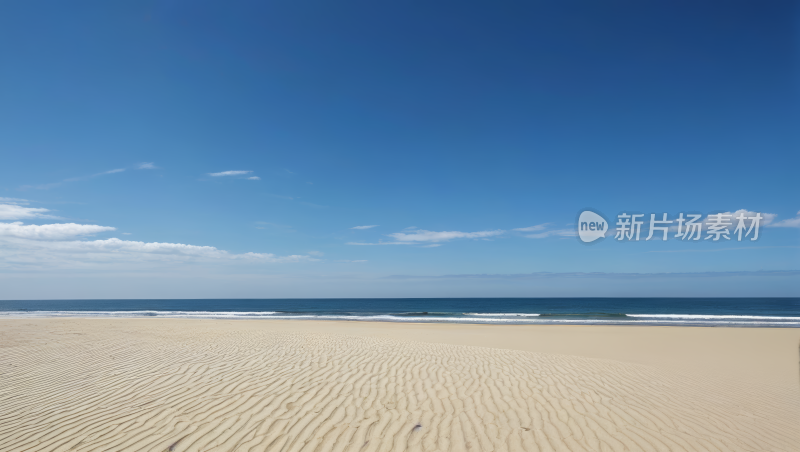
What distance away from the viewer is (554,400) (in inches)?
293

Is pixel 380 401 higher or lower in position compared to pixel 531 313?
higher

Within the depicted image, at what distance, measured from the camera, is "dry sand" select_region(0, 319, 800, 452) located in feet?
18.2

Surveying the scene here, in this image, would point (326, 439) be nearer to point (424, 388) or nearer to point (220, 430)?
point (220, 430)

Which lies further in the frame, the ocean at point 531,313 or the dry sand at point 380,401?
the ocean at point 531,313

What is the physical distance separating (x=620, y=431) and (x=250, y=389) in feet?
22.9

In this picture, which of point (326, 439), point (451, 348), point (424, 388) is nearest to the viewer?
point (326, 439)

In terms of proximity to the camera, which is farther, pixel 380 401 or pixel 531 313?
pixel 531 313

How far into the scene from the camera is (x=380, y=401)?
716cm

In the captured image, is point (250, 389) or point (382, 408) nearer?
point (382, 408)

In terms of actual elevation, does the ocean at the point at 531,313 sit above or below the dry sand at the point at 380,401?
below

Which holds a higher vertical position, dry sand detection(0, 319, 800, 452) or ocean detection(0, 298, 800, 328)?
dry sand detection(0, 319, 800, 452)

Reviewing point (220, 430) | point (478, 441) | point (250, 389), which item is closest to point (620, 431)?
point (478, 441)

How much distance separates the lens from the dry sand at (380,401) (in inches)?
219

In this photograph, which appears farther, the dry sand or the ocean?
the ocean
